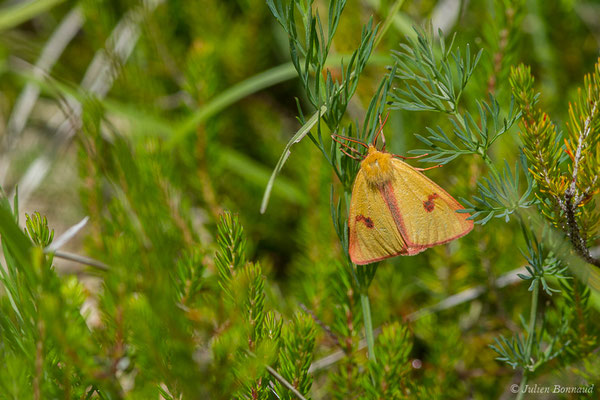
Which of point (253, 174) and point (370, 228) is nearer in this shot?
point (370, 228)

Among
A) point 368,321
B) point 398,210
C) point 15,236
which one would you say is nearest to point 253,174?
point 398,210

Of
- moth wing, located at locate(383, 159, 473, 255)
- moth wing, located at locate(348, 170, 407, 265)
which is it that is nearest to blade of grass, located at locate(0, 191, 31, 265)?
moth wing, located at locate(348, 170, 407, 265)

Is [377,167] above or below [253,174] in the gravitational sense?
above

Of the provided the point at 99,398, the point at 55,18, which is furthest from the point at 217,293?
the point at 55,18

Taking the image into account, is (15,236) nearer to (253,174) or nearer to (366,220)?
(366,220)

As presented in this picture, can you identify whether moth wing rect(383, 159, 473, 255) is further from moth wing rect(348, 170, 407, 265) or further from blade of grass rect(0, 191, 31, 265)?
blade of grass rect(0, 191, 31, 265)

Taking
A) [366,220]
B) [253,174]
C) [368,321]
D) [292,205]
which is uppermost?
[366,220]

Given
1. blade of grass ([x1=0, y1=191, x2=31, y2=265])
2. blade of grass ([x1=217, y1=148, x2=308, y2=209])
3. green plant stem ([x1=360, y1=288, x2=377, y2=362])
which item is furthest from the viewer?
blade of grass ([x1=217, y1=148, x2=308, y2=209])
